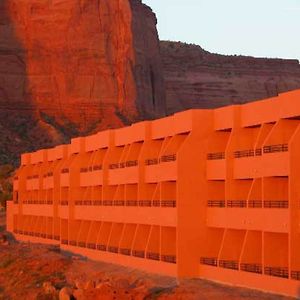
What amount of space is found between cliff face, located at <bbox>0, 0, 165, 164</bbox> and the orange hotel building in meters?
68.5

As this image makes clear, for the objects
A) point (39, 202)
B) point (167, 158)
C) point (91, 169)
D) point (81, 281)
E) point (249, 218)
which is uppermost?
point (167, 158)

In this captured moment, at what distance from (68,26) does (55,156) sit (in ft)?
205

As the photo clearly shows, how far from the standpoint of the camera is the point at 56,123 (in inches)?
4808

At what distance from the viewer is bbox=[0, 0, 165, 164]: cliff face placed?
12269 cm

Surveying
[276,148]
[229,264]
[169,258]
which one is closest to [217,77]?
[169,258]

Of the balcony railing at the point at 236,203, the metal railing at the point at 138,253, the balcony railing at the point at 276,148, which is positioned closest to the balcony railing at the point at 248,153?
the balcony railing at the point at 276,148

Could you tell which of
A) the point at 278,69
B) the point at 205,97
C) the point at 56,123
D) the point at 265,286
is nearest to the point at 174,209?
the point at 265,286

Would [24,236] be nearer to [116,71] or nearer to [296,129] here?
[296,129]

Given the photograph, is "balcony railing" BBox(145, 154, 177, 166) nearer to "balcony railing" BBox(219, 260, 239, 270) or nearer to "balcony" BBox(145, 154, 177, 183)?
"balcony" BBox(145, 154, 177, 183)

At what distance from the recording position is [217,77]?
616 feet

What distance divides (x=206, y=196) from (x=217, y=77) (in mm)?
148306

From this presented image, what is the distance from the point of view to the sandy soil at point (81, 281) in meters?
34.0

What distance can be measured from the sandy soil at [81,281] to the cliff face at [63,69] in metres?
62.3

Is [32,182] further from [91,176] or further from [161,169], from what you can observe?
[161,169]
